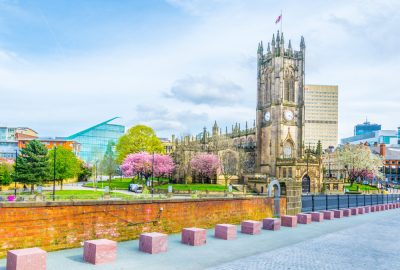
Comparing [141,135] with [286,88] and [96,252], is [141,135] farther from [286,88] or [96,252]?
[96,252]

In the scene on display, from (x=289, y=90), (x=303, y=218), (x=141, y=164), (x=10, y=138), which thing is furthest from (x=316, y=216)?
(x=10, y=138)

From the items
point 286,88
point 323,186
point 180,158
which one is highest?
point 286,88

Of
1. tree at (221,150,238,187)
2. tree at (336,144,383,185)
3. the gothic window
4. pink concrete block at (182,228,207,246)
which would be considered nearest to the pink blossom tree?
tree at (221,150,238,187)

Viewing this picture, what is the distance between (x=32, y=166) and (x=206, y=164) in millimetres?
31408

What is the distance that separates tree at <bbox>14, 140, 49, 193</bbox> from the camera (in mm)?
47219

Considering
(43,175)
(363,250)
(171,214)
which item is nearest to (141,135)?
(43,175)

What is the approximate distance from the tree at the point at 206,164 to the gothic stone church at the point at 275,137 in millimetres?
1982

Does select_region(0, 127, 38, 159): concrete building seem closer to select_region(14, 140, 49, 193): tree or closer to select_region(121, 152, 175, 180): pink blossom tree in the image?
select_region(121, 152, 175, 180): pink blossom tree

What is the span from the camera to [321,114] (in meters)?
198

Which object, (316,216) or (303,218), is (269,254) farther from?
(316,216)

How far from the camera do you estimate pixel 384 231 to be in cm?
2056

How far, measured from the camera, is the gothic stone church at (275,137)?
230 ft

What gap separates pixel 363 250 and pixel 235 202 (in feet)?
25.1

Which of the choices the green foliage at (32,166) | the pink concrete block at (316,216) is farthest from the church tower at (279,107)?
the pink concrete block at (316,216)
